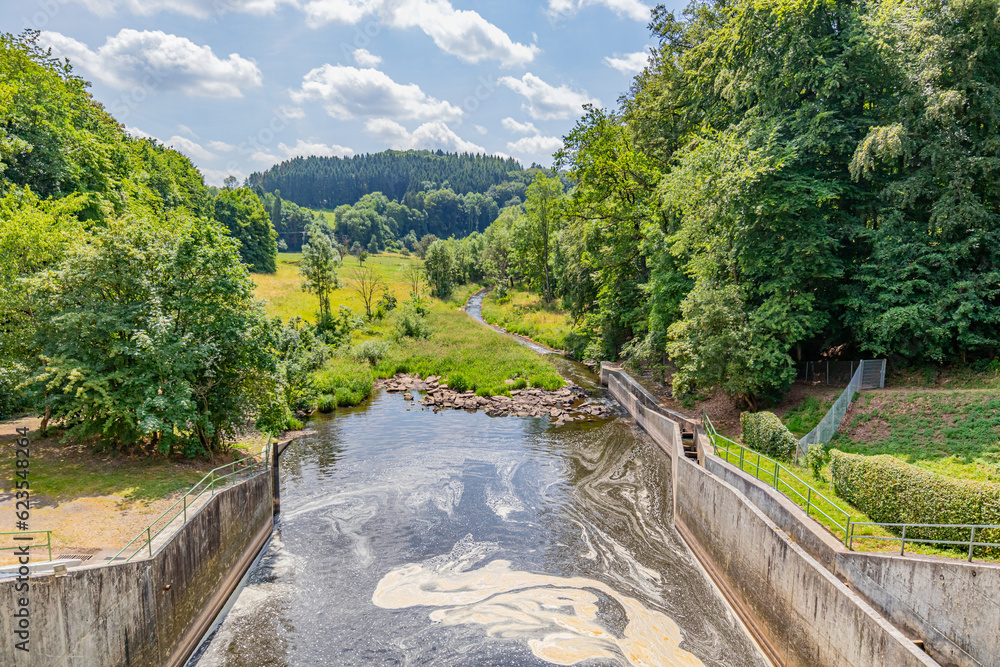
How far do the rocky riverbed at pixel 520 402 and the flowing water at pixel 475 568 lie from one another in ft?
19.5

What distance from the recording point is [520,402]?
32.8 meters

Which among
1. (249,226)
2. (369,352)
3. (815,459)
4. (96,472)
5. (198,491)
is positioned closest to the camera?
(198,491)

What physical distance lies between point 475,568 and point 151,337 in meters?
11.3

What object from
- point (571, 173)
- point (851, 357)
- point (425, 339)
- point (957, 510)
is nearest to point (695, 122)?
point (571, 173)

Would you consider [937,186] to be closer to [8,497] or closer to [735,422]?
[735,422]

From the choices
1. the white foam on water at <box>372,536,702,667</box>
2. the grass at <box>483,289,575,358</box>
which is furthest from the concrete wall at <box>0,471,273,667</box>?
the grass at <box>483,289,575,358</box>

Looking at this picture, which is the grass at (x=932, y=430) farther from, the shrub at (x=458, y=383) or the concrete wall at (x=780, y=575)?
the shrub at (x=458, y=383)

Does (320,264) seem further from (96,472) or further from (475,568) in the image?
(475,568)

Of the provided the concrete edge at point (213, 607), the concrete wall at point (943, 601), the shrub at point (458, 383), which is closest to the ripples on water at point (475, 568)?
the concrete edge at point (213, 607)

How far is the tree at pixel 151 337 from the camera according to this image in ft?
45.0

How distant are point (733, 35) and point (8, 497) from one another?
28.6 metres

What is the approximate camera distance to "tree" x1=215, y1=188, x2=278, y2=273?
277 feet

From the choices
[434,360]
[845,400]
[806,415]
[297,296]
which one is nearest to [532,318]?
[434,360]

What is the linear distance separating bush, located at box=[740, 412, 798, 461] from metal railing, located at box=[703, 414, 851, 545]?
55 cm
